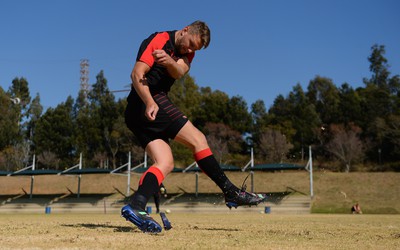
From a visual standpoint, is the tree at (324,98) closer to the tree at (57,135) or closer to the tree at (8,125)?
the tree at (57,135)

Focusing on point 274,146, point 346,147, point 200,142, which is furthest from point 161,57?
point 346,147

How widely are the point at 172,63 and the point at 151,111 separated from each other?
567 millimetres

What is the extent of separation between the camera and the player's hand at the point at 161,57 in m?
4.17

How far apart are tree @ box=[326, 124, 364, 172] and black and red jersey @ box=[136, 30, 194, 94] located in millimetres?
45431

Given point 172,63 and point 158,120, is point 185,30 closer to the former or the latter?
point 172,63

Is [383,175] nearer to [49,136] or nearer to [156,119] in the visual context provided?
[156,119]

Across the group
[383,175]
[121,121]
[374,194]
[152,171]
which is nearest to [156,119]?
[152,171]

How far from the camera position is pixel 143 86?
165 inches

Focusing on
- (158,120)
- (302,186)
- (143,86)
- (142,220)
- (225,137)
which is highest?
(225,137)

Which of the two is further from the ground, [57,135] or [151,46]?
[57,135]

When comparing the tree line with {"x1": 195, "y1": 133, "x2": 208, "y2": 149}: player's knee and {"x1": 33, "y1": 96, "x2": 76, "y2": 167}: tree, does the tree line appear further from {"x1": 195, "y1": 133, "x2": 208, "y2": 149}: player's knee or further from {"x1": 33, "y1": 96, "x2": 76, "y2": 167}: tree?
{"x1": 195, "y1": 133, "x2": 208, "y2": 149}: player's knee

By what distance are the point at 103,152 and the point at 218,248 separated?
2172 inches

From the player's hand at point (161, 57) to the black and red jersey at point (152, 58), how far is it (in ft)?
0.38

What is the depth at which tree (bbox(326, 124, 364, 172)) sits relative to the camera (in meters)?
47.0
